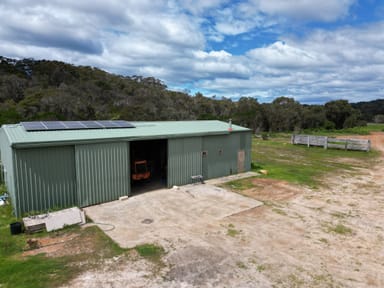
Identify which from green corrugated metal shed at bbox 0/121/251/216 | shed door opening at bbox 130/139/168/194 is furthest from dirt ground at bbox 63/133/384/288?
shed door opening at bbox 130/139/168/194

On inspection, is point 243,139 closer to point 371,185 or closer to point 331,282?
point 371,185

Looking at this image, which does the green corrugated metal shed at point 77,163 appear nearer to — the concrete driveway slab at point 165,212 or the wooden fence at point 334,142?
the concrete driveway slab at point 165,212

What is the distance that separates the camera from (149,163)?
1441 cm

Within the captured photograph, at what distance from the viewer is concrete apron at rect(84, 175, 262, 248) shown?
7334 millimetres

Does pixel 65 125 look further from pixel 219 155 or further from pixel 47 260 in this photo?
pixel 219 155

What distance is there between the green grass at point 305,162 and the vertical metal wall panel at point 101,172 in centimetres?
568

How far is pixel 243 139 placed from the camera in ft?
50.5

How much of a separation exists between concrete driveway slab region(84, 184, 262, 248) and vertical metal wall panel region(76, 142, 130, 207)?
404 mm

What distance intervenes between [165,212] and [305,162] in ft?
45.3

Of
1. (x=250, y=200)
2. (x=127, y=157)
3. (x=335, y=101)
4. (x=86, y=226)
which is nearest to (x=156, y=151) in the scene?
(x=127, y=157)

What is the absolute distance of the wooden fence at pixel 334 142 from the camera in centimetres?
2341

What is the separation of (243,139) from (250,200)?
224 inches

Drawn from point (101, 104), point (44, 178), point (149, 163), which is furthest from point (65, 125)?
point (101, 104)

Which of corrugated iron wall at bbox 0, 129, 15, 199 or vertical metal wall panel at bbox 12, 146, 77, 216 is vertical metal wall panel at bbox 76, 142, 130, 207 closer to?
vertical metal wall panel at bbox 12, 146, 77, 216
